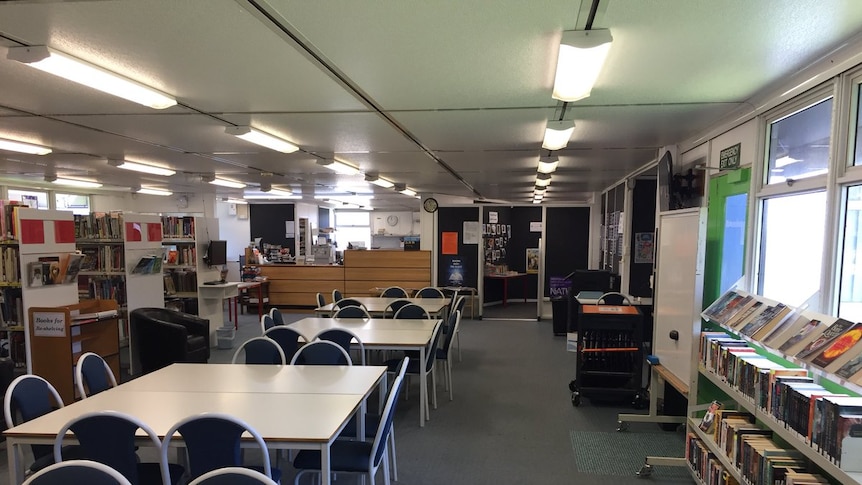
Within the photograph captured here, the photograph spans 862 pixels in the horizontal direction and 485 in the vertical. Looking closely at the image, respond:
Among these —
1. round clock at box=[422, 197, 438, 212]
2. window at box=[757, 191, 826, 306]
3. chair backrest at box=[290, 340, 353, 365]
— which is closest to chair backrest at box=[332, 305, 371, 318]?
chair backrest at box=[290, 340, 353, 365]

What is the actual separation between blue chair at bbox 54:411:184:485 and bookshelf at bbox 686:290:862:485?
282cm

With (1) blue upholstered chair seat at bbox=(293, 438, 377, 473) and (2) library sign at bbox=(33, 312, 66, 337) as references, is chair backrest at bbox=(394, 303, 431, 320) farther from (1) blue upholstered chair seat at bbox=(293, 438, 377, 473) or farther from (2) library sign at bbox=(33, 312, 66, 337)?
(2) library sign at bbox=(33, 312, 66, 337)

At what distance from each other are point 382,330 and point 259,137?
2156mm

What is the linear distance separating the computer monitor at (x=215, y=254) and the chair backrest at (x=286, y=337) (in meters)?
3.23

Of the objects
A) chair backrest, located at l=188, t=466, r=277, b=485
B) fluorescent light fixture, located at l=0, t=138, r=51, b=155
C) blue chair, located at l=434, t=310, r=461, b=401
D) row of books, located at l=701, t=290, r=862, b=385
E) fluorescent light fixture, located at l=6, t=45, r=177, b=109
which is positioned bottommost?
blue chair, located at l=434, t=310, r=461, b=401

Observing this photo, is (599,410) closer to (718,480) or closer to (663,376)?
(663,376)

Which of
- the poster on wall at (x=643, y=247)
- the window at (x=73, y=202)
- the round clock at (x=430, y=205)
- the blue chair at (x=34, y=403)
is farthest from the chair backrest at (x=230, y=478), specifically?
the window at (x=73, y=202)

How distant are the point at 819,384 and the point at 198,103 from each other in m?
3.98

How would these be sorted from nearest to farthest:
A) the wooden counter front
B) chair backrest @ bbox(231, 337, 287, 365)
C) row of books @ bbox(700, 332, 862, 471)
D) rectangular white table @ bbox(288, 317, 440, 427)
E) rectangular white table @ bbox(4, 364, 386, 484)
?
row of books @ bbox(700, 332, 862, 471)
rectangular white table @ bbox(4, 364, 386, 484)
chair backrest @ bbox(231, 337, 287, 365)
rectangular white table @ bbox(288, 317, 440, 427)
the wooden counter front

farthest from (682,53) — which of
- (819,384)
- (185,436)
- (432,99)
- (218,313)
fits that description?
(218,313)

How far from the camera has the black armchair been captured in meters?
4.88

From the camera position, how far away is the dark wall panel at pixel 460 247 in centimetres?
898

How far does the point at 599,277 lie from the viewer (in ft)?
22.8

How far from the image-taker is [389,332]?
4363 millimetres
